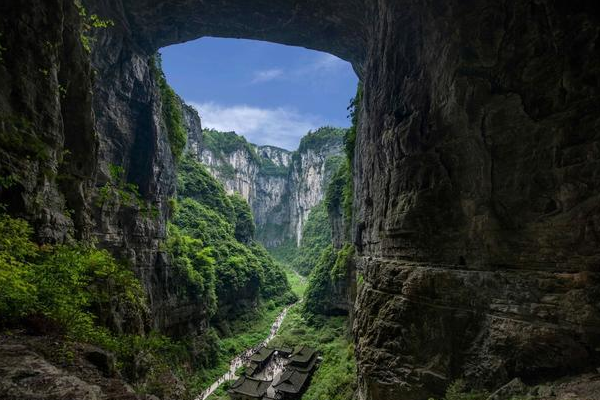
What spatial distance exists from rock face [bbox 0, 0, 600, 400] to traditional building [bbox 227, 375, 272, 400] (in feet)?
37.3

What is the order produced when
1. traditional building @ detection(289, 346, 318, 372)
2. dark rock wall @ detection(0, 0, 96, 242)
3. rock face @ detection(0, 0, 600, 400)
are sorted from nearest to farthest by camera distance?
1. dark rock wall @ detection(0, 0, 96, 242)
2. rock face @ detection(0, 0, 600, 400)
3. traditional building @ detection(289, 346, 318, 372)

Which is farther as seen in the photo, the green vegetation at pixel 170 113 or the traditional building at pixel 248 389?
the green vegetation at pixel 170 113

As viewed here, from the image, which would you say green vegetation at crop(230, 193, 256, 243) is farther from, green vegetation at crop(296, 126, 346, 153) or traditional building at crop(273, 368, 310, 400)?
green vegetation at crop(296, 126, 346, 153)

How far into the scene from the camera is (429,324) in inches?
408

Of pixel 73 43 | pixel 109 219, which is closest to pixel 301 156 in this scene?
pixel 109 219

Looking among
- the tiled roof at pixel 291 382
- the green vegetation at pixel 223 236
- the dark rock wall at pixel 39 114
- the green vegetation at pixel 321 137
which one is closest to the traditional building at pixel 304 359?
the tiled roof at pixel 291 382

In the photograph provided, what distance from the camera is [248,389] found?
71.6 ft

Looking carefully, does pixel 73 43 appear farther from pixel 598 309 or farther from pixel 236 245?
pixel 236 245

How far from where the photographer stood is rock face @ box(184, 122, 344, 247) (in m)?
96.1

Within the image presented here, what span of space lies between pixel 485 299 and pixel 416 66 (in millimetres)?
9419

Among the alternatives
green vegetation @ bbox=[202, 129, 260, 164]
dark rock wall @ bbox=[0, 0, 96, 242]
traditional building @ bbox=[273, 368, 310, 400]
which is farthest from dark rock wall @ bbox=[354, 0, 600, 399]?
green vegetation @ bbox=[202, 129, 260, 164]

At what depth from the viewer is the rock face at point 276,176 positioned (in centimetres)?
9612

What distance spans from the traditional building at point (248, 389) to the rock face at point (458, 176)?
11.4 m

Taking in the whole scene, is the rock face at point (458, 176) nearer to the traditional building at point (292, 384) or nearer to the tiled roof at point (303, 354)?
the traditional building at point (292, 384)
